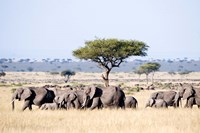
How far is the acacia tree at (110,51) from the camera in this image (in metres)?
47.8

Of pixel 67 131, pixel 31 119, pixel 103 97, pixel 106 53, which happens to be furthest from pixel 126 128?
pixel 106 53

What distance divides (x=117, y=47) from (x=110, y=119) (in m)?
30.9

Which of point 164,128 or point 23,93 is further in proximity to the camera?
point 23,93

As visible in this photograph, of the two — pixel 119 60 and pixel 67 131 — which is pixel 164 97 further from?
pixel 119 60

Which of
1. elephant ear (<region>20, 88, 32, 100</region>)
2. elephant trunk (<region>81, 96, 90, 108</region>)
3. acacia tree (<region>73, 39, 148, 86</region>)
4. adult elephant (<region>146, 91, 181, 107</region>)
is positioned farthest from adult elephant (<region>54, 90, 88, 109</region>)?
acacia tree (<region>73, 39, 148, 86</region>)

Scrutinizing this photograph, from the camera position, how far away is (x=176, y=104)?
26.8 meters

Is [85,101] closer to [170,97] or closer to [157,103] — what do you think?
[157,103]

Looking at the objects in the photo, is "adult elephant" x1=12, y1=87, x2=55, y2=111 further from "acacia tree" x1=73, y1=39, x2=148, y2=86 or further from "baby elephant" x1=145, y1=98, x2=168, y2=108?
"acacia tree" x1=73, y1=39, x2=148, y2=86

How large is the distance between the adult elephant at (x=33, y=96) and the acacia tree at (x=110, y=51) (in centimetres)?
2167

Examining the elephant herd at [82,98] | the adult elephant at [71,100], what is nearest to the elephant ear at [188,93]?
the elephant herd at [82,98]

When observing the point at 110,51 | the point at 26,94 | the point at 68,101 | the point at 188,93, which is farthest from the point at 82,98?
the point at 110,51

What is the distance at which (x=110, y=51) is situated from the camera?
157ft

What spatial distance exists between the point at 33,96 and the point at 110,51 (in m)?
23.3

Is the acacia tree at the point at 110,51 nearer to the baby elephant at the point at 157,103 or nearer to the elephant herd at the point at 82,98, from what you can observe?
the baby elephant at the point at 157,103
